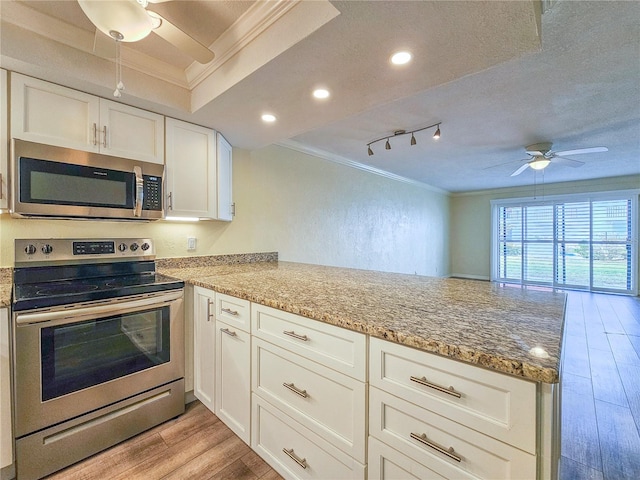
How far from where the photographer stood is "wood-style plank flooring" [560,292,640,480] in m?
1.60

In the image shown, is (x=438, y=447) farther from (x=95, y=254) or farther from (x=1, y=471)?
(x=95, y=254)

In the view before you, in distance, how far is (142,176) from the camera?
2.03 m

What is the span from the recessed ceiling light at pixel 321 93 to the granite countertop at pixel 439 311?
1178 mm

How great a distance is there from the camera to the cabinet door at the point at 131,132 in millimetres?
1890

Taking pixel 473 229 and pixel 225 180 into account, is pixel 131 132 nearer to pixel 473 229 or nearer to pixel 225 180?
pixel 225 180

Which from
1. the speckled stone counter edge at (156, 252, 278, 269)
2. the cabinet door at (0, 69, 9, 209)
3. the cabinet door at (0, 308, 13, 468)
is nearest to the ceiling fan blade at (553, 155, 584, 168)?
the speckled stone counter edge at (156, 252, 278, 269)

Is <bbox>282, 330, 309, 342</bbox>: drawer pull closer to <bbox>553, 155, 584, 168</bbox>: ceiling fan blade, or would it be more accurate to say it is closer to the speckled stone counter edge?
the speckled stone counter edge

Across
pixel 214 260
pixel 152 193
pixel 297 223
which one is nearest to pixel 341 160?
pixel 297 223

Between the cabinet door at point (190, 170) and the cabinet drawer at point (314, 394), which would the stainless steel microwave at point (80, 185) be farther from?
the cabinet drawer at point (314, 394)

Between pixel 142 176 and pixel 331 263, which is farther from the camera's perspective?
pixel 331 263

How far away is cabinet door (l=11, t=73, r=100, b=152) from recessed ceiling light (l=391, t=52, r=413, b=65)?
1.83m

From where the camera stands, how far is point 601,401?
218 centimetres

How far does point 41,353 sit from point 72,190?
936 millimetres

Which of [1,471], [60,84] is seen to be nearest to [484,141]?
[60,84]
